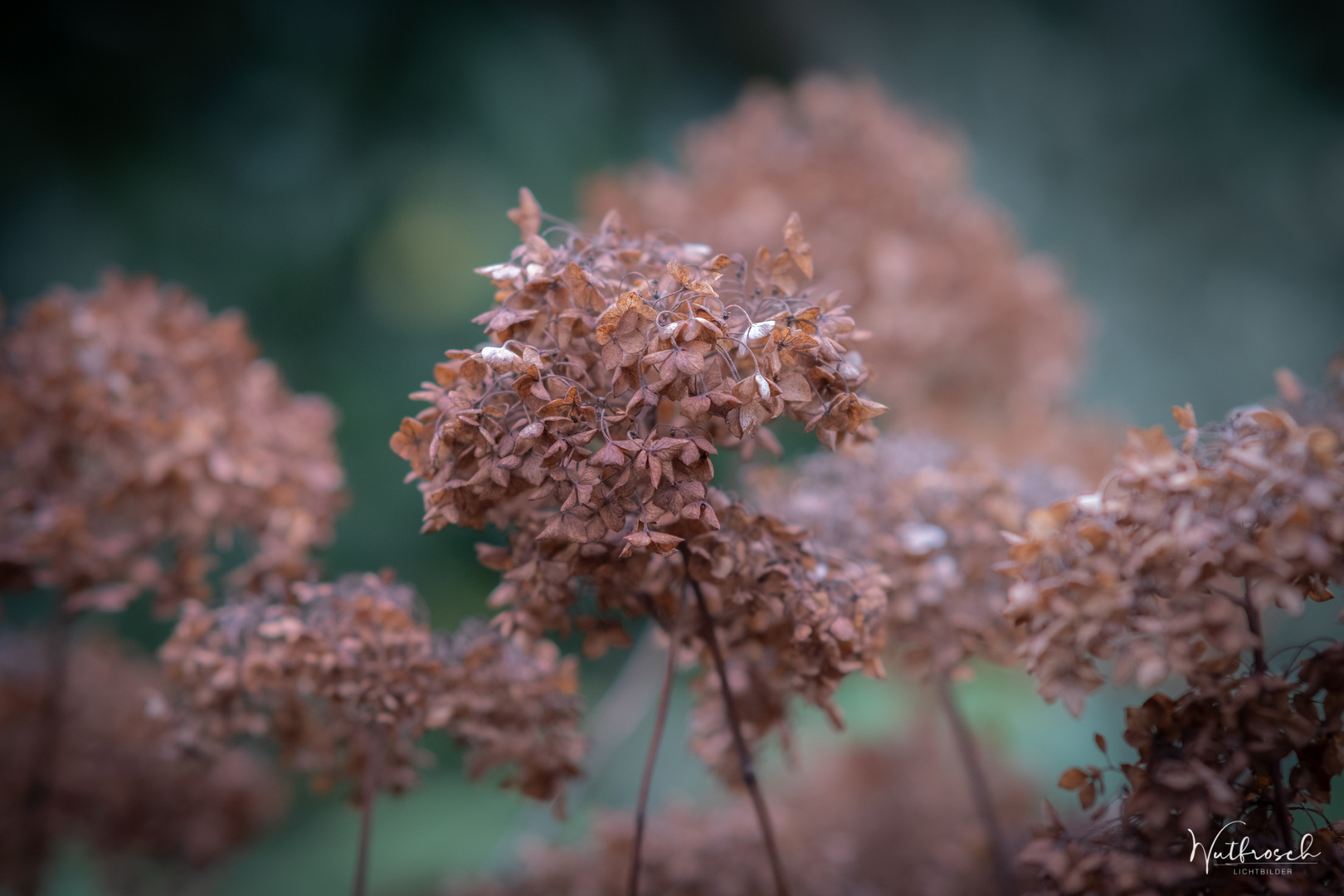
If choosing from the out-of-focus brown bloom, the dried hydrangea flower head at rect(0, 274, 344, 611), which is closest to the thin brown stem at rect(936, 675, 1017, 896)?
the out-of-focus brown bloom

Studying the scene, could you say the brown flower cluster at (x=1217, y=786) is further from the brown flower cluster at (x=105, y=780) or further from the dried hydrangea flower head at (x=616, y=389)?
the brown flower cluster at (x=105, y=780)

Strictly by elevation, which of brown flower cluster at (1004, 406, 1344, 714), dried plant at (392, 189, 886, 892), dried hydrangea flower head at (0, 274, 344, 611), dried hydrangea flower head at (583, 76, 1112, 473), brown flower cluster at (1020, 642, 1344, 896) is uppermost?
dried hydrangea flower head at (583, 76, 1112, 473)

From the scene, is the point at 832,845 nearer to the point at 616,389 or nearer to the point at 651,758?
the point at 651,758

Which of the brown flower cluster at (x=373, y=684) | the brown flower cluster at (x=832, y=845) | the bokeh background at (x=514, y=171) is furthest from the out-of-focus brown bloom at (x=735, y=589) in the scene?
the bokeh background at (x=514, y=171)

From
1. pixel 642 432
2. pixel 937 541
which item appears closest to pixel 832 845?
pixel 937 541

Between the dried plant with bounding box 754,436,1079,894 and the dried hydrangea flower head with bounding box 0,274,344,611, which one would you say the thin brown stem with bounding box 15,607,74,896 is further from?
the dried plant with bounding box 754,436,1079,894
